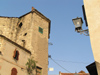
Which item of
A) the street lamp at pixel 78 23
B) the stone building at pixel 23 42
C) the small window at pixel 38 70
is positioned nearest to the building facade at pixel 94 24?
the street lamp at pixel 78 23

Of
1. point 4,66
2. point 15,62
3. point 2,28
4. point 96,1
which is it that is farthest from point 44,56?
point 96,1

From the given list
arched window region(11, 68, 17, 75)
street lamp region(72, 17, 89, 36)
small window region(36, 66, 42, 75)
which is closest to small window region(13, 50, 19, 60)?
arched window region(11, 68, 17, 75)

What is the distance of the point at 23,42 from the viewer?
17219 millimetres

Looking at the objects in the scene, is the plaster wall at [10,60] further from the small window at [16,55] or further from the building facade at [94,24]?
the building facade at [94,24]

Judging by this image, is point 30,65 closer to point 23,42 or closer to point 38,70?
point 38,70

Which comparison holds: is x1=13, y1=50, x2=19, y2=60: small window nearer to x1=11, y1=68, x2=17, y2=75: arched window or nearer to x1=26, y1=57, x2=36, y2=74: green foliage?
x1=11, y1=68, x2=17, y2=75: arched window

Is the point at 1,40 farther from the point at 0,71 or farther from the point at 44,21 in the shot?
the point at 44,21

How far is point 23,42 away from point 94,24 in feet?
40.4

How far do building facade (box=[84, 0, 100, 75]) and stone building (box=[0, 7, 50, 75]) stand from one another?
858 cm

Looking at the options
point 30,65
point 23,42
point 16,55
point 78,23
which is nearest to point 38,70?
point 30,65

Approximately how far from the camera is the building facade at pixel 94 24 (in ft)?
18.4

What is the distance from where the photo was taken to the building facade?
18.4 feet

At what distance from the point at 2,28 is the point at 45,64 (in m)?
8.21

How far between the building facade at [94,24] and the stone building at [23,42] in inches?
338
